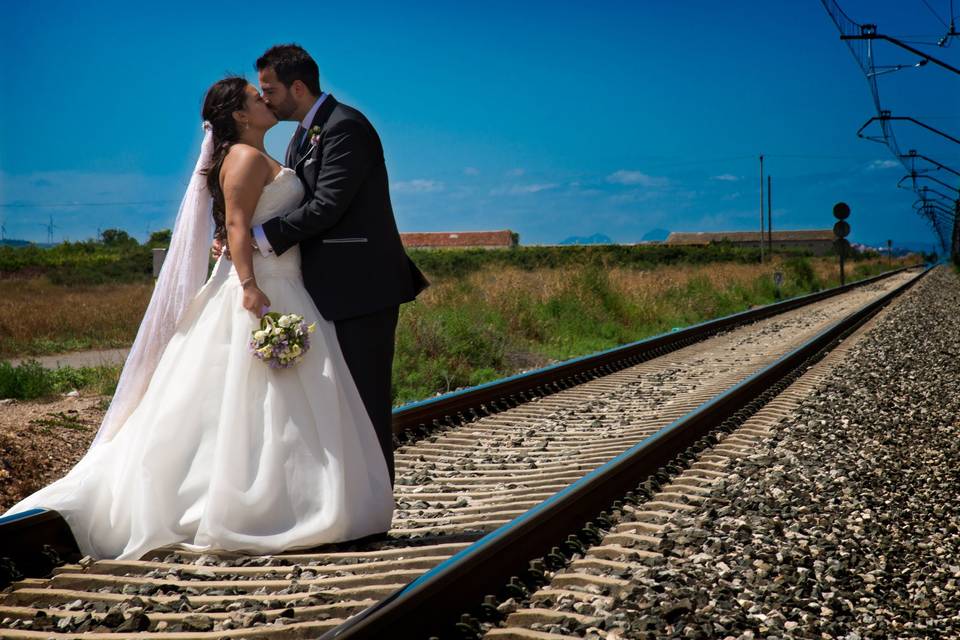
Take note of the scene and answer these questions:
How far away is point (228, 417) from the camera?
396cm

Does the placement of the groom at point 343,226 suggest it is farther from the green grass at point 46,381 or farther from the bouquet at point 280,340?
the green grass at point 46,381

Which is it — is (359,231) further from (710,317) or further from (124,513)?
(710,317)

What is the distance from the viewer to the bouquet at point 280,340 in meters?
3.96

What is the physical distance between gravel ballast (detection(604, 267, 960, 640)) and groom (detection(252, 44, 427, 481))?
1.57 metres

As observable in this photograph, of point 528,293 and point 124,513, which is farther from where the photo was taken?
point 528,293

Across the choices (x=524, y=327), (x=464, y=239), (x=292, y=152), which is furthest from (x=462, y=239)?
(x=292, y=152)

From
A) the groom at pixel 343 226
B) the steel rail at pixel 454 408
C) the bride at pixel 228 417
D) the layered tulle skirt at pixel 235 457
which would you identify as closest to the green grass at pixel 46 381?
the steel rail at pixel 454 408

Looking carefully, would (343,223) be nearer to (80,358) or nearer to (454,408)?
(454,408)

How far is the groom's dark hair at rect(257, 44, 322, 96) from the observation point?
162 inches

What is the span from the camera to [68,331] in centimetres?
1638

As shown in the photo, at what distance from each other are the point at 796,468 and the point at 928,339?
981 centimetres

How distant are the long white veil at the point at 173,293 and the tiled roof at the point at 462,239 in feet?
308

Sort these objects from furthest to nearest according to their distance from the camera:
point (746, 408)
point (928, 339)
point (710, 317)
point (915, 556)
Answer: point (710, 317), point (928, 339), point (746, 408), point (915, 556)

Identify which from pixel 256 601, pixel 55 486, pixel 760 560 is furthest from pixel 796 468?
pixel 55 486
